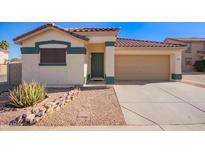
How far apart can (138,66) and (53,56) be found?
763 centimetres

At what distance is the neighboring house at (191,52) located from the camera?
3772cm

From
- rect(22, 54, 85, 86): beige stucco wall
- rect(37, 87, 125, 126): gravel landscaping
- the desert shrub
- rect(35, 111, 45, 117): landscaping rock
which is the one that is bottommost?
rect(37, 87, 125, 126): gravel landscaping

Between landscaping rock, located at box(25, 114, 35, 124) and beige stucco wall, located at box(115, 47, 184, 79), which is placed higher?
beige stucco wall, located at box(115, 47, 184, 79)

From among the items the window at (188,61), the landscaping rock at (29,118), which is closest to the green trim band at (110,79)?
the landscaping rock at (29,118)

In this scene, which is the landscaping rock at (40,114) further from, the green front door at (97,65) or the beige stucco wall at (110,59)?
the green front door at (97,65)

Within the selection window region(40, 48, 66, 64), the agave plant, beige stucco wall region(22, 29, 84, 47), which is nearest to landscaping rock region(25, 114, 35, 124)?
the agave plant

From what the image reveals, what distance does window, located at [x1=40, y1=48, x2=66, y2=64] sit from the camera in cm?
1312

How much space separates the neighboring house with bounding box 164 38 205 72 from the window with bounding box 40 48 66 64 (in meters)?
29.5

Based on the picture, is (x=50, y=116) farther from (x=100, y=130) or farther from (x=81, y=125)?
(x=100, y=130)

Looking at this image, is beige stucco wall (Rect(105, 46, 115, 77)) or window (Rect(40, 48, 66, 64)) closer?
window (Rect(40, 48, 66, 64))

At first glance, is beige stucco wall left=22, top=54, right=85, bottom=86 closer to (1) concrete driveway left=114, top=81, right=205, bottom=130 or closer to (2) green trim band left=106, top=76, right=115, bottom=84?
(2) green trim band left=106, top=76, right=115, bottom=84

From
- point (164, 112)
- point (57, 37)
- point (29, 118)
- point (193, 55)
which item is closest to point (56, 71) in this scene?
point (57, 37)

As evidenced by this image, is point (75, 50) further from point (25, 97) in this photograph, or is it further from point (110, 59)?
point (25, 97)

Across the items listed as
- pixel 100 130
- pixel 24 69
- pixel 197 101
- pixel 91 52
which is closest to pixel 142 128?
pixel 100 130
